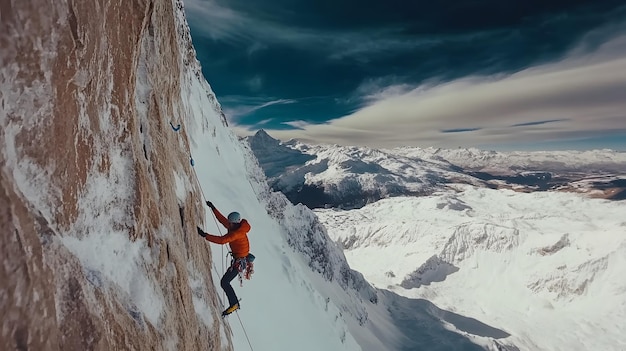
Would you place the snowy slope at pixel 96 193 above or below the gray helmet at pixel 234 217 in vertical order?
above

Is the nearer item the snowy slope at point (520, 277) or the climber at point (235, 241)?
the climber at point (235, 241)

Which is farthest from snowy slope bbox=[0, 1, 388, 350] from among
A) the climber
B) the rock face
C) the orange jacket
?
the orange jacket

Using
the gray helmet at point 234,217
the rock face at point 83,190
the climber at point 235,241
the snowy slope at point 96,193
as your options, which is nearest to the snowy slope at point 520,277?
the climber at point 235,241

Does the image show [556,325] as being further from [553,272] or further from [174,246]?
[174,246]

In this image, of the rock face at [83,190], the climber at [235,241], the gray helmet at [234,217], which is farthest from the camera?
the gray helmet at [234,217]

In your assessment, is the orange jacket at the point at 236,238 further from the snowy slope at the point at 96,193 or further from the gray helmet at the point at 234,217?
the snowy slope at the point at 96,193

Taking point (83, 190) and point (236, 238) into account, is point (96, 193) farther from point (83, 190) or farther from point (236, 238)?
point (236, 238)

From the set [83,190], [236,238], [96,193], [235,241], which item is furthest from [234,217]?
[83,190]

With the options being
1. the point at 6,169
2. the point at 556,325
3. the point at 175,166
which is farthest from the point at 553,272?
the point at 6,169

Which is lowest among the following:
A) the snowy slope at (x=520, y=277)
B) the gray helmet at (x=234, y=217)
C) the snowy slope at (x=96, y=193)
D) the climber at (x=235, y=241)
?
the snowy slope at (x=520, y=277)
